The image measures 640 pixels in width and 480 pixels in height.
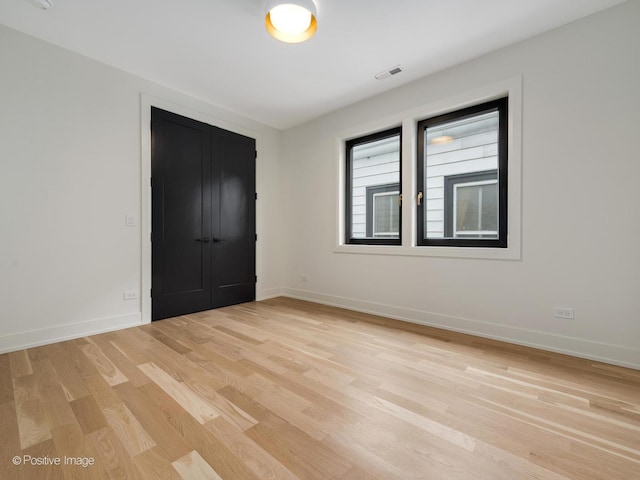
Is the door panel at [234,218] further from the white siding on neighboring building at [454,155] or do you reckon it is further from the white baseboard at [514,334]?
the white siding on neighboring building at [454,155]

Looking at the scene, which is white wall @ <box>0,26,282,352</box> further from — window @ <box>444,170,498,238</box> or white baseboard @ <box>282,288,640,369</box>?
window @ <box>444,170,498,238</box>

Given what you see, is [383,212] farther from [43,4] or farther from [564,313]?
[43,4]

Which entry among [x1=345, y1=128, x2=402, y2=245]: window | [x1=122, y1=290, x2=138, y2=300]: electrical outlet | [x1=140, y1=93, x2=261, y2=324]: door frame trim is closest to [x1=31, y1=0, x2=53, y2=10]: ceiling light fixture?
[x1=140, y1=93, x2=261, y2=324]: door frame trim

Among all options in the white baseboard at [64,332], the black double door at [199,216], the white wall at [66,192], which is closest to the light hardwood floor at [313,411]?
the white baseboard at [64,332]

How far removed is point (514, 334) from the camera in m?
2.65

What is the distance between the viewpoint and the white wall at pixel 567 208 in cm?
219

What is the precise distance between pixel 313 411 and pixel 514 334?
213 cm

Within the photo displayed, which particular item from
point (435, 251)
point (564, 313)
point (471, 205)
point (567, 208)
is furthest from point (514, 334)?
point (471, 205)

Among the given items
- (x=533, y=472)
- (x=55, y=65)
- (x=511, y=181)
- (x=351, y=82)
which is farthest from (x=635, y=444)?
(x=55, y=65)

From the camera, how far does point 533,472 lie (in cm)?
119

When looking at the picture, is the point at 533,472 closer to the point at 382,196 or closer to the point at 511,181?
the point at 511,181

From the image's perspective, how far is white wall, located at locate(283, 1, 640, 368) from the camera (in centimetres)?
219

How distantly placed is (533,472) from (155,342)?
9.25 feet

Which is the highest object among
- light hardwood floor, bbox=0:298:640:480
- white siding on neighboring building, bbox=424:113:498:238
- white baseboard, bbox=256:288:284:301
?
white siding on neighboring building, bbox=424:113:498:238
